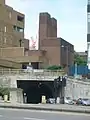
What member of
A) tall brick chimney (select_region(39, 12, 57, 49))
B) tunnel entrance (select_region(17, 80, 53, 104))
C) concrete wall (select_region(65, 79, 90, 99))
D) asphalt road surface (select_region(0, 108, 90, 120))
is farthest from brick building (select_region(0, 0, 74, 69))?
asphalt road surface (select_region(0, 108, 90, 120))

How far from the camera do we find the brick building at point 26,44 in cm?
10994

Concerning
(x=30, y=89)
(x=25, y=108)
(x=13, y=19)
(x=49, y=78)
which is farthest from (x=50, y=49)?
(x=25, y=108)

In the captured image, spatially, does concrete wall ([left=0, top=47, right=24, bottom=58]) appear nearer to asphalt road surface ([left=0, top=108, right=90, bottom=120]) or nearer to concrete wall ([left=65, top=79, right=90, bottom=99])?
concrete wall ([left=65, top=79, right=90, bottom=99])

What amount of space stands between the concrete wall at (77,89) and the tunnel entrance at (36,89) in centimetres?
674

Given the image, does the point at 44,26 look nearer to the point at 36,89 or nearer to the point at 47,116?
the point at 36,89

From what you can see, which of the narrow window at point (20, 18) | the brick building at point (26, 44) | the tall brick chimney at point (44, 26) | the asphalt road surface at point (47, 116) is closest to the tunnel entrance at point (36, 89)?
the brick building at point (26, 44)

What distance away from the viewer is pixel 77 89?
65.0 metres

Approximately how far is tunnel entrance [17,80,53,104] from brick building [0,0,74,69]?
733 inches

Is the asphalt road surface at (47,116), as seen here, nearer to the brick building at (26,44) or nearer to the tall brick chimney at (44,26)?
the brick building at (26,44)

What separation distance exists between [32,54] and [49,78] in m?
50.1

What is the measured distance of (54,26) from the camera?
149m

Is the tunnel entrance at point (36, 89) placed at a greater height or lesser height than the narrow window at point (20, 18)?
lesser

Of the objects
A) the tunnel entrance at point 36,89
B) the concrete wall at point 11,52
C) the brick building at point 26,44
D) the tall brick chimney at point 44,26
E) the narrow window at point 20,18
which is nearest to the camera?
the tunnel entrance at point 36,89

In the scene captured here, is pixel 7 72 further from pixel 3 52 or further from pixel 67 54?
pixel 67 54
